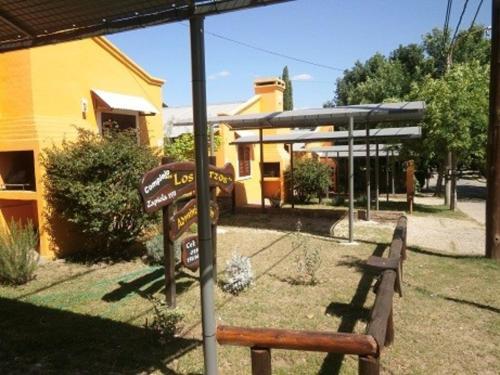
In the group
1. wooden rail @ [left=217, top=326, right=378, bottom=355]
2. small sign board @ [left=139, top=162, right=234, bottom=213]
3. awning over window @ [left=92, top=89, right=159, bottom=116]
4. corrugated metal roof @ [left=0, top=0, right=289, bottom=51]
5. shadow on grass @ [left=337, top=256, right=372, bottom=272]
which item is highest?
awning over window @ [left=92, top=89, right=159, bottom=116]

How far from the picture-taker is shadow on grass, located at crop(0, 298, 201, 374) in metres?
4.33

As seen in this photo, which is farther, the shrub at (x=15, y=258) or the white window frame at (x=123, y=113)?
the white window frame at (x=123, y=113)

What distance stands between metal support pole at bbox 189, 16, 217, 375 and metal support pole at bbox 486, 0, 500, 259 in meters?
6.81

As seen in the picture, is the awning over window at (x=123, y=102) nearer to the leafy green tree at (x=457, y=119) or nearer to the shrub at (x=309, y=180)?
the leafy green tree at (x=457, y=119)

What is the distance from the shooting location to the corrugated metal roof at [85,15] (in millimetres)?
2953

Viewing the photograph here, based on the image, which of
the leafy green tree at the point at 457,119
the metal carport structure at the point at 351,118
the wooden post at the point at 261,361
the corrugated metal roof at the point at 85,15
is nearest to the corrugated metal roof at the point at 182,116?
the metal carport structure at the point at 351,118

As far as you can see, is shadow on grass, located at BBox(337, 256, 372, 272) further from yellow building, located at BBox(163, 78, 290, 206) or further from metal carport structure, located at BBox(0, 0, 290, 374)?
yellow building, located at BBox(163, 78, 290, 206)

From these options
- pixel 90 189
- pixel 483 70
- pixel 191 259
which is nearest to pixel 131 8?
pixel 191 259

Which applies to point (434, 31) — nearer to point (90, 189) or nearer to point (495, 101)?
point (495, 101)

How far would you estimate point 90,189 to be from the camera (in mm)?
8289

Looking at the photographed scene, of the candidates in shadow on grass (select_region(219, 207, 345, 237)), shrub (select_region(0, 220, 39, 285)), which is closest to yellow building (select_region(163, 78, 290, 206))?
shadow on grass (select_region(219, 207, 345, 237))

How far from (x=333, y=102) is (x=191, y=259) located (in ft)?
137

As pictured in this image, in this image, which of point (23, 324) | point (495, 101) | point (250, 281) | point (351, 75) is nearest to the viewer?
point (23, 324)

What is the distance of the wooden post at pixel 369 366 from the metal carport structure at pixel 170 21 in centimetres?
107
